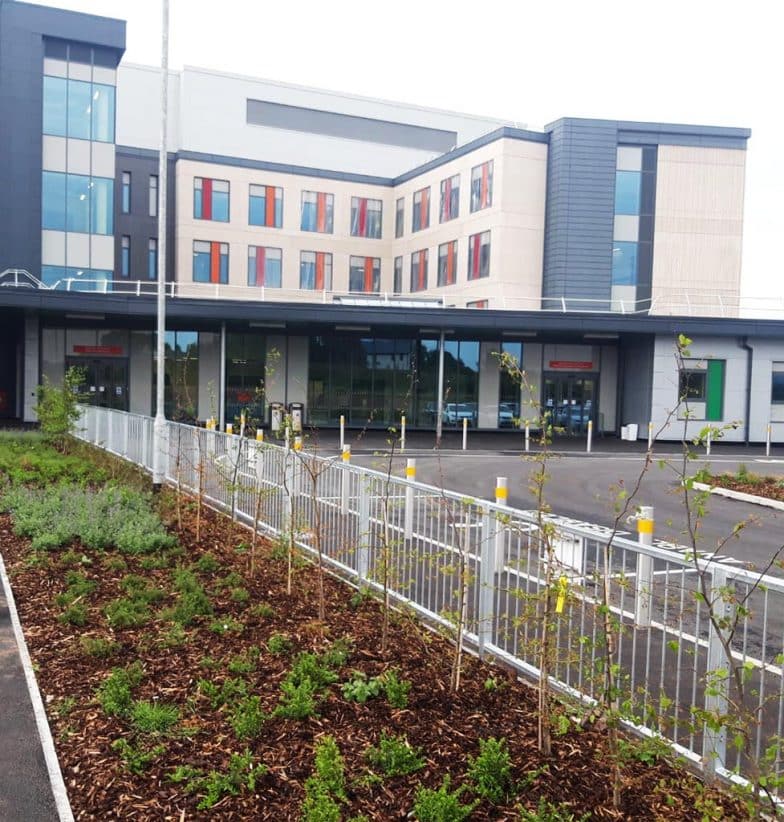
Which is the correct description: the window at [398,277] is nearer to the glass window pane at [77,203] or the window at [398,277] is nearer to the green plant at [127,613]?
the glass window pane at [77,203]

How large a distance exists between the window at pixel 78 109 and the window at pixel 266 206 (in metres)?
10.1

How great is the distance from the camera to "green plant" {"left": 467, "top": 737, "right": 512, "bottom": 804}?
4.24 metres

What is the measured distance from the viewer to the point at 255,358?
38469 mm

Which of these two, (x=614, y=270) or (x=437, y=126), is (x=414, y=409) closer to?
(x=614, y=270)

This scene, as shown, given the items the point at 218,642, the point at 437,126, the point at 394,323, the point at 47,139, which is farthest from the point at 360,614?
the point at 437,126

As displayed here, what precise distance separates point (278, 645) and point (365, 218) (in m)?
43.0

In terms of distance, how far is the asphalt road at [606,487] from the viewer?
12703 mm

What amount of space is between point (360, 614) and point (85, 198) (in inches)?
1321

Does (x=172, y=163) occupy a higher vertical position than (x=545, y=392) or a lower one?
higher

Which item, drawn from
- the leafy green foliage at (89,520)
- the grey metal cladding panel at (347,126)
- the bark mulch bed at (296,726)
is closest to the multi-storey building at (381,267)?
the grey metal cladding panel at (347,126)

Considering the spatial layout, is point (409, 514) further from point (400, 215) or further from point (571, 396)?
point (400, 215)

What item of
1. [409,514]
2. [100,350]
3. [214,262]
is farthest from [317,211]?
[409,514]

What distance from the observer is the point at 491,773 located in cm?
435

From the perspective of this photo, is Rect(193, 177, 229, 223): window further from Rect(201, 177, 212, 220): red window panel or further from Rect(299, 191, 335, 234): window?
Rect(299, 191, 335, 234): window
